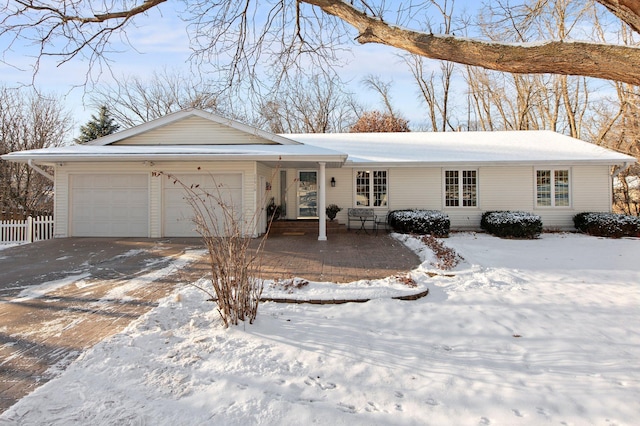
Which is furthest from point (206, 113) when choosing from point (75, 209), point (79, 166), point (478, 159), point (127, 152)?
point (478, 159)

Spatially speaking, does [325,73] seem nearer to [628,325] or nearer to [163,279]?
[163,279]

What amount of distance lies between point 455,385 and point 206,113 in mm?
12004

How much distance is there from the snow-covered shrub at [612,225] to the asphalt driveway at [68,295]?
1364 cm

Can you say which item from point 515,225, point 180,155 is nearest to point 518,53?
point 180,155

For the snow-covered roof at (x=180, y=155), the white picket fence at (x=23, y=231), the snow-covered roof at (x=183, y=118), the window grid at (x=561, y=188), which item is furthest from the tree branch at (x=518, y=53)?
the white picket fence at (x=23, y=231)

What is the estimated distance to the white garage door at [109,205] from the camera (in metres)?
12.5

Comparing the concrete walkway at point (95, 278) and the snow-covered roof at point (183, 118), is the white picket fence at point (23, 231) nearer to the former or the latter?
the concrete walkway at point (95, 278)

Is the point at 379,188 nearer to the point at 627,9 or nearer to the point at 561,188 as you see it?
the point at 561,188

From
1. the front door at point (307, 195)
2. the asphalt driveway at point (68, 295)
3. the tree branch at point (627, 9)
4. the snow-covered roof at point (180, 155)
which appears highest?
the snow-covered roof at point (180, 155)

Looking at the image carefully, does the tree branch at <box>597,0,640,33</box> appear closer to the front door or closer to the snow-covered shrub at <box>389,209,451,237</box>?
the snow-covered shrub at <box>389,209,451,237</box>

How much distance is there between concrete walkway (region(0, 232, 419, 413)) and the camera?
3631 millimetres

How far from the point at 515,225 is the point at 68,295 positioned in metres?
12.9

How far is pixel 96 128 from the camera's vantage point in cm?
2300

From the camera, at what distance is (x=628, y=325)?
4.52 m
